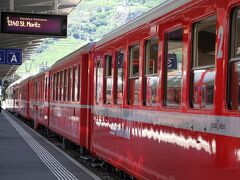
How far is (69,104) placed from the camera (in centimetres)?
1509

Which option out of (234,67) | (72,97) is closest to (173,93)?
(234,67)

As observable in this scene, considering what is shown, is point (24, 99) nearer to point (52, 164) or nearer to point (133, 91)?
point (52, 164)

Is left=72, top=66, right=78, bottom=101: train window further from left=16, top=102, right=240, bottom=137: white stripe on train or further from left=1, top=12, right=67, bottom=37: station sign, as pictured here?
left=1, top=12, right=67, bottom=37: station sign

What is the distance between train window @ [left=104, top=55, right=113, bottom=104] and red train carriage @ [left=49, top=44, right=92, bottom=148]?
82.1 inches

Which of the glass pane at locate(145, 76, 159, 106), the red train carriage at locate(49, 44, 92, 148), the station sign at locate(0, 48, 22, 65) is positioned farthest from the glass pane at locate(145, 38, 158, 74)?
the station sign at locate(0, 48, 22, 65)

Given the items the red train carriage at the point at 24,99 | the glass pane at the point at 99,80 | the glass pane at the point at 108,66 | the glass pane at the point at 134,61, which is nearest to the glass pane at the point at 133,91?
the glass pane at the point at 134,61

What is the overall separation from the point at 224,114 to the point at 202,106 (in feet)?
2.16

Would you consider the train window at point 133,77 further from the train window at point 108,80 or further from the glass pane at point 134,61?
the train window at point 108,80

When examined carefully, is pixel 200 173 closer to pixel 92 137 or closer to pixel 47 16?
pixel 92 137

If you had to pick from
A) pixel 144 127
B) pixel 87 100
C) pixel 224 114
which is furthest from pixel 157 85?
pixel 87 100

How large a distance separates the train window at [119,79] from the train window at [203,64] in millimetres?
3262

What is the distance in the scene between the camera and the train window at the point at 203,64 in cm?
541

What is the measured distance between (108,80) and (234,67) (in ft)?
17.8

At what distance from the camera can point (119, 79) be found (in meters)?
9.28
